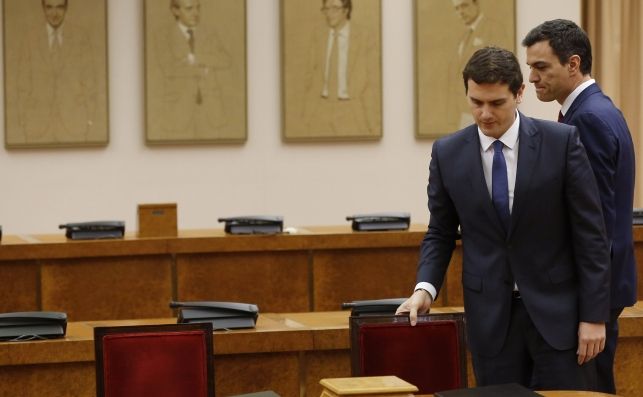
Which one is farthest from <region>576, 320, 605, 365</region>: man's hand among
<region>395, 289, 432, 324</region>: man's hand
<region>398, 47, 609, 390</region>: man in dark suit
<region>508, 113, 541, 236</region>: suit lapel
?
<region>395, 289, 432, 324</region>: man's hand

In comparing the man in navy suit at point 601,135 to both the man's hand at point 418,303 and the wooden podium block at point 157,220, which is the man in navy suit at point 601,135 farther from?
the wooden podium block at point 157,220

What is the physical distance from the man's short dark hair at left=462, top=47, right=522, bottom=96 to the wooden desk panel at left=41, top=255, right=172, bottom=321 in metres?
3.17

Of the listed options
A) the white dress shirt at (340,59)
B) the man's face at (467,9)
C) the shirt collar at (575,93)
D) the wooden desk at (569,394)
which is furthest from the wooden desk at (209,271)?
the wooden desk at (569,394)

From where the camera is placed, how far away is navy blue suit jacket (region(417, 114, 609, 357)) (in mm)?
3094

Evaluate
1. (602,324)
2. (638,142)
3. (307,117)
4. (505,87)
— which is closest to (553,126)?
(505,87)

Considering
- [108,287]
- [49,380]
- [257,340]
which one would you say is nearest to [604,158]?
[257,340]

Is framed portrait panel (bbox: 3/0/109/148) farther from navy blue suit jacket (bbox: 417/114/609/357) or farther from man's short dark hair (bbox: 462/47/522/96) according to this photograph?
man's short dark hair (bbox: 462/47/522/96)

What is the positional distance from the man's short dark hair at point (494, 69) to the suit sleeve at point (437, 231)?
Result: 1.05ft

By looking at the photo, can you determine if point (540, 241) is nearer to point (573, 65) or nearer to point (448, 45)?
point (573, 65)

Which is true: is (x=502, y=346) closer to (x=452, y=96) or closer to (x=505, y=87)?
(x=505, y=87)

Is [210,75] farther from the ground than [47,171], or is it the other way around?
[210,75]

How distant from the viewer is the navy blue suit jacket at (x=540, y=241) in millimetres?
3094

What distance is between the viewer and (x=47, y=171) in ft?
25.0

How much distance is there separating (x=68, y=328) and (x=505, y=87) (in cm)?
198
